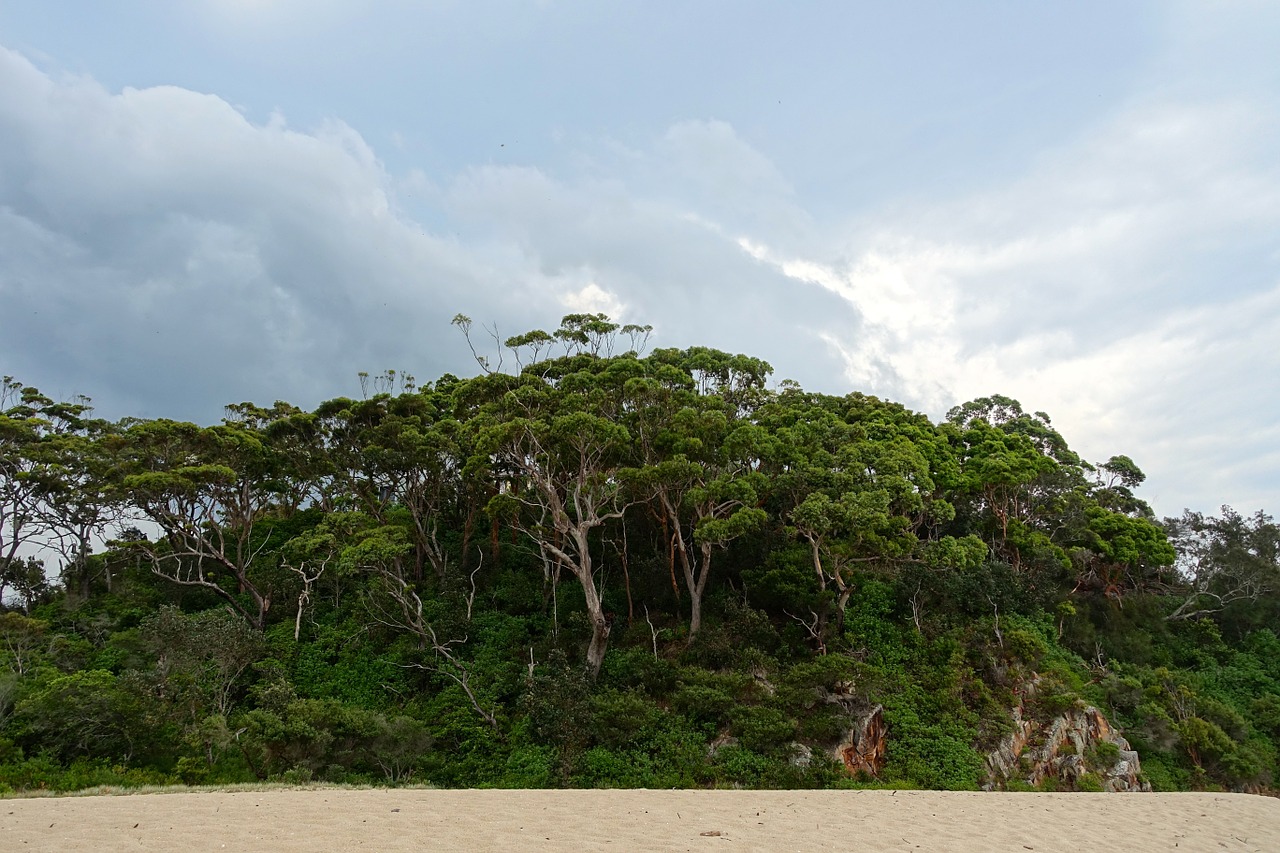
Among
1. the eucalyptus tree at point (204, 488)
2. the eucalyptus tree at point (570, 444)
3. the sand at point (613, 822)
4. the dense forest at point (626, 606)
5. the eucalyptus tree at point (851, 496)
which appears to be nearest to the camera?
the sand at point (613, 822)

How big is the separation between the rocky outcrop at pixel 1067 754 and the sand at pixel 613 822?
16.2ft

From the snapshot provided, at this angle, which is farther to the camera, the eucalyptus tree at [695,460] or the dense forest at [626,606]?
the eucalyptus tree at [695,460]

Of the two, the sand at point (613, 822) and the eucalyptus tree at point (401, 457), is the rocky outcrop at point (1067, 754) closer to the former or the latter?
the sand at point (613, 822)

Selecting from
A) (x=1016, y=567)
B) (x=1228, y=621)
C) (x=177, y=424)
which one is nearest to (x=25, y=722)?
(x=177, y=424)

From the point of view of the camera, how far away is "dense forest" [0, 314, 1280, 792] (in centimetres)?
1591

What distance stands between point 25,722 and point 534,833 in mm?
15823

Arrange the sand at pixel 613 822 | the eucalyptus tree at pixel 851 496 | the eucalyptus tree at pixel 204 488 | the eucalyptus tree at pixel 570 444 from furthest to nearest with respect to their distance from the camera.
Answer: the eucalyptus tree at pixel 204 488
the eucalyptus tree at pixel 570 444
the eucalyptus tree at pixel 851 496
the sand at pixel 613 822

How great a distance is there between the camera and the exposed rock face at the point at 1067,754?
16891mm

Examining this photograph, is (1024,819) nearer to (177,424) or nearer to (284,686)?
(284,686)

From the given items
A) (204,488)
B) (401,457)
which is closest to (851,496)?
(401,457)

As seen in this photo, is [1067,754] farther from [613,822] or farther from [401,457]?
[401,457]

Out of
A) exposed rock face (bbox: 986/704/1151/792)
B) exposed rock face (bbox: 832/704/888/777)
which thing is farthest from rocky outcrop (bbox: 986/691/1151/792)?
exposed rock face (bbox: 832/704/888/777)

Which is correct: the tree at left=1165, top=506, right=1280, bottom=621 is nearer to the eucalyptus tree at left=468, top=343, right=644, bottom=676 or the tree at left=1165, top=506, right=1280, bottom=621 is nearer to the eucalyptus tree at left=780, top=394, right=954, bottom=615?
the eucalyptus tree at left=780, top=394, right=954, bottom=615

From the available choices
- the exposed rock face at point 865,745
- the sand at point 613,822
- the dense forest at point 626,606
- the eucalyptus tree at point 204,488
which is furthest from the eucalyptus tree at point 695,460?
the eucalyptus tree at point 204,488
